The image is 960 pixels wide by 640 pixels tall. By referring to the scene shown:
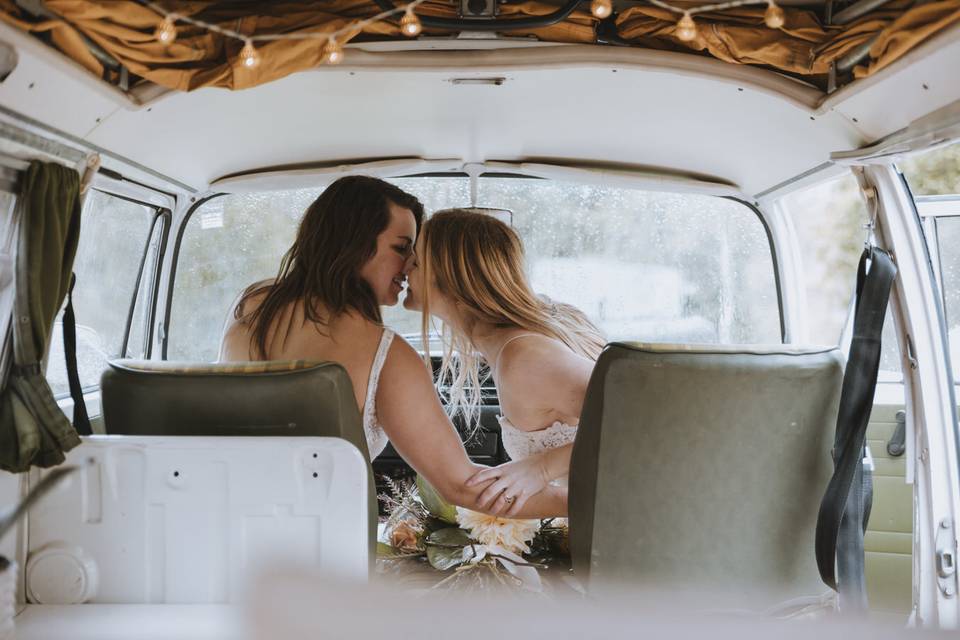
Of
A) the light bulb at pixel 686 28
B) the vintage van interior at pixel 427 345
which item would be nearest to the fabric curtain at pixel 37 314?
the vintage van interior at pixel 427 345

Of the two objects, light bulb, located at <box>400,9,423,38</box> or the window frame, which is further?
the window frame

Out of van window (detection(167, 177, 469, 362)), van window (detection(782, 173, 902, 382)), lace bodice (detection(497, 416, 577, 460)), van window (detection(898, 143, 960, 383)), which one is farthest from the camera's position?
van window (detection(782, 173, 902, 382))

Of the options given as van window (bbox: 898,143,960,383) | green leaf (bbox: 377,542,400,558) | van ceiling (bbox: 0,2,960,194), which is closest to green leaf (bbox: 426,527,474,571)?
green leaf (bbox: 377,542,400,558)

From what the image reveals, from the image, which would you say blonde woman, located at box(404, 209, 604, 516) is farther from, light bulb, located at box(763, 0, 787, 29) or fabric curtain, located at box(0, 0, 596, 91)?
light bulb, located at box(763, 0, 787, 29)

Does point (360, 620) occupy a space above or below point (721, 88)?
below

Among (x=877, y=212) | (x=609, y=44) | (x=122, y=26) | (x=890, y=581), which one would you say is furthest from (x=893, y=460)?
(x=122, y=26)

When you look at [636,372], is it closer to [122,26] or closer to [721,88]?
[721,88]

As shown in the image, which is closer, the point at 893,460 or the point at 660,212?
the point at 893,460

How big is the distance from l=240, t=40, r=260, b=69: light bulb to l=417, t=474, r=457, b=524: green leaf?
4.50 ft

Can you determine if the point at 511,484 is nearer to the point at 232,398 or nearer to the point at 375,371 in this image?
the point at 375,371

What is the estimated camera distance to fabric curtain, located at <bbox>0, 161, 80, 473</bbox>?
1930 millimetres

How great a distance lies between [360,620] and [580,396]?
2139 millimetres

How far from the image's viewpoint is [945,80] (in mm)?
1877

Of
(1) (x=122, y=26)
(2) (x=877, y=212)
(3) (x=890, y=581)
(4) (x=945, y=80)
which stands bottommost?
(3) (x=890, y=581)
